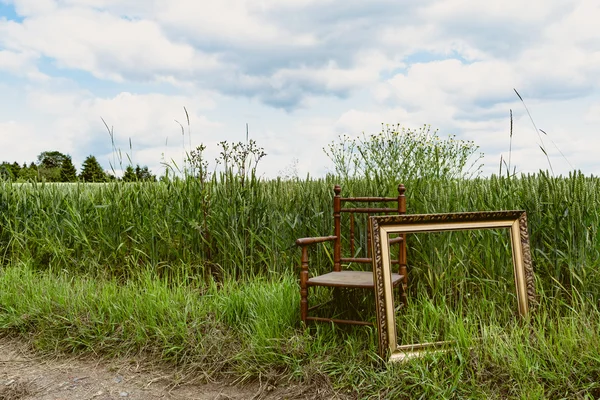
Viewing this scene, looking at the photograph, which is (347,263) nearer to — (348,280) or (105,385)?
(348,280)

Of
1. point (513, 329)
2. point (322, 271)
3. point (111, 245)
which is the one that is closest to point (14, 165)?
point (111, 245)

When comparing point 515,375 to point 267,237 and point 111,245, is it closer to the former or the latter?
point 267,237

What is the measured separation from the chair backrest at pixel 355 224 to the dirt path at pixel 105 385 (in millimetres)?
1101

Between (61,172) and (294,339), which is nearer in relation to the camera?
(294,339)

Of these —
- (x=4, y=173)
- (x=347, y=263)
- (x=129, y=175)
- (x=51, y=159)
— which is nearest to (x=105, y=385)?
(x=347, y=263)

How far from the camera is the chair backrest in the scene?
3.56 metres

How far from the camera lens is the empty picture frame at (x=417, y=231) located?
2.92 metres

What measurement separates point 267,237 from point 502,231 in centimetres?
175

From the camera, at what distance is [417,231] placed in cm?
313

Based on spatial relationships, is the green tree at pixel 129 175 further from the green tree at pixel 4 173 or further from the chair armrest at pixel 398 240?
the chair armrest at pixel 398 240

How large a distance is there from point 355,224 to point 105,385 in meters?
2.02

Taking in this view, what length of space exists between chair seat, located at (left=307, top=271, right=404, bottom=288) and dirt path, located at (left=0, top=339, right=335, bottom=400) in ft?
2.04

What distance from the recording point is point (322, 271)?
418cm

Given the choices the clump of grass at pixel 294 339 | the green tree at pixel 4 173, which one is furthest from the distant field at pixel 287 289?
the green tree at pixel 4 173
